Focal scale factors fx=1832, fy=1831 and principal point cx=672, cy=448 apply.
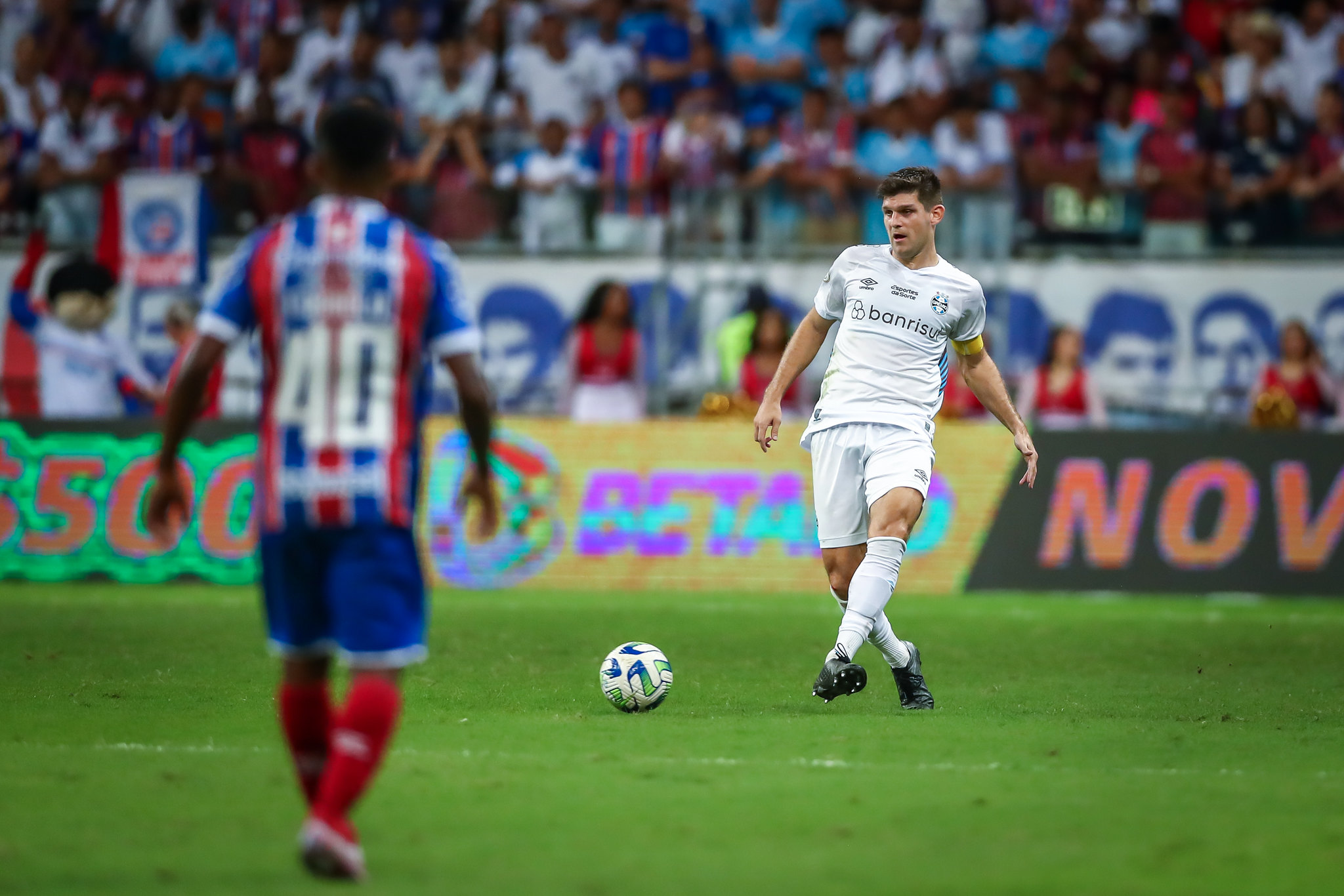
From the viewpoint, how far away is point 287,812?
580cm

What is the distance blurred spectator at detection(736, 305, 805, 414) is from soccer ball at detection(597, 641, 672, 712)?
7596 millimetres

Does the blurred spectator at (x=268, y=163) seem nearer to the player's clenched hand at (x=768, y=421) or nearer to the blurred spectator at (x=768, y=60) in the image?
the blurred spectator at (x=768, y=60)

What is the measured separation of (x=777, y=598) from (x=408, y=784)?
8474mm

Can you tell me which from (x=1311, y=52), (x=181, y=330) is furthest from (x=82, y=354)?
(x=1311, y=52)

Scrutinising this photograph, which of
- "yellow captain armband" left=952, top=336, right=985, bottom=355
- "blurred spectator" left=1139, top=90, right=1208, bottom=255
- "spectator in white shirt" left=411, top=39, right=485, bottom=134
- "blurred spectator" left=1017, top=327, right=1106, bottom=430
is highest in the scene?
"spectator in white shirt" left=411, top=39, right=485, bottom=134

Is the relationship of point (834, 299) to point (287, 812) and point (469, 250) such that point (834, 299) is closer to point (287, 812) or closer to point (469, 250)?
point (287, 812)

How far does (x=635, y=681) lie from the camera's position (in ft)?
26.7

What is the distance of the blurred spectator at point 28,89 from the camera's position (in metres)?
19.4

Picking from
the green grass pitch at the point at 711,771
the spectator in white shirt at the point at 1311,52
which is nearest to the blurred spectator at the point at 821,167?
the spectator in white shirt at the point at 1311,52

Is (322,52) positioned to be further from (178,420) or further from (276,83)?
(178,420)

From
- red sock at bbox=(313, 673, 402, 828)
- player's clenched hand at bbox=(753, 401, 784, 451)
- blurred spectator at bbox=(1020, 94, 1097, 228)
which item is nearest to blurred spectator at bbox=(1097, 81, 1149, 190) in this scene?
blurred spectator at bbox=(1020, 94, 1097, 228)

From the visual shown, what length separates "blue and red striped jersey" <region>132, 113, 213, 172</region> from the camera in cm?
1822

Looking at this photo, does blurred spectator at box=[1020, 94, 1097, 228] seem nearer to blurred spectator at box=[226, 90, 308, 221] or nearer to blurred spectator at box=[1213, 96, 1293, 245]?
blurred spectator at box=[1213, 96, 1293, 245]

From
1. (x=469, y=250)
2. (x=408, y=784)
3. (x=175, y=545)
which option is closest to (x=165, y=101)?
(x=469, y=250)
